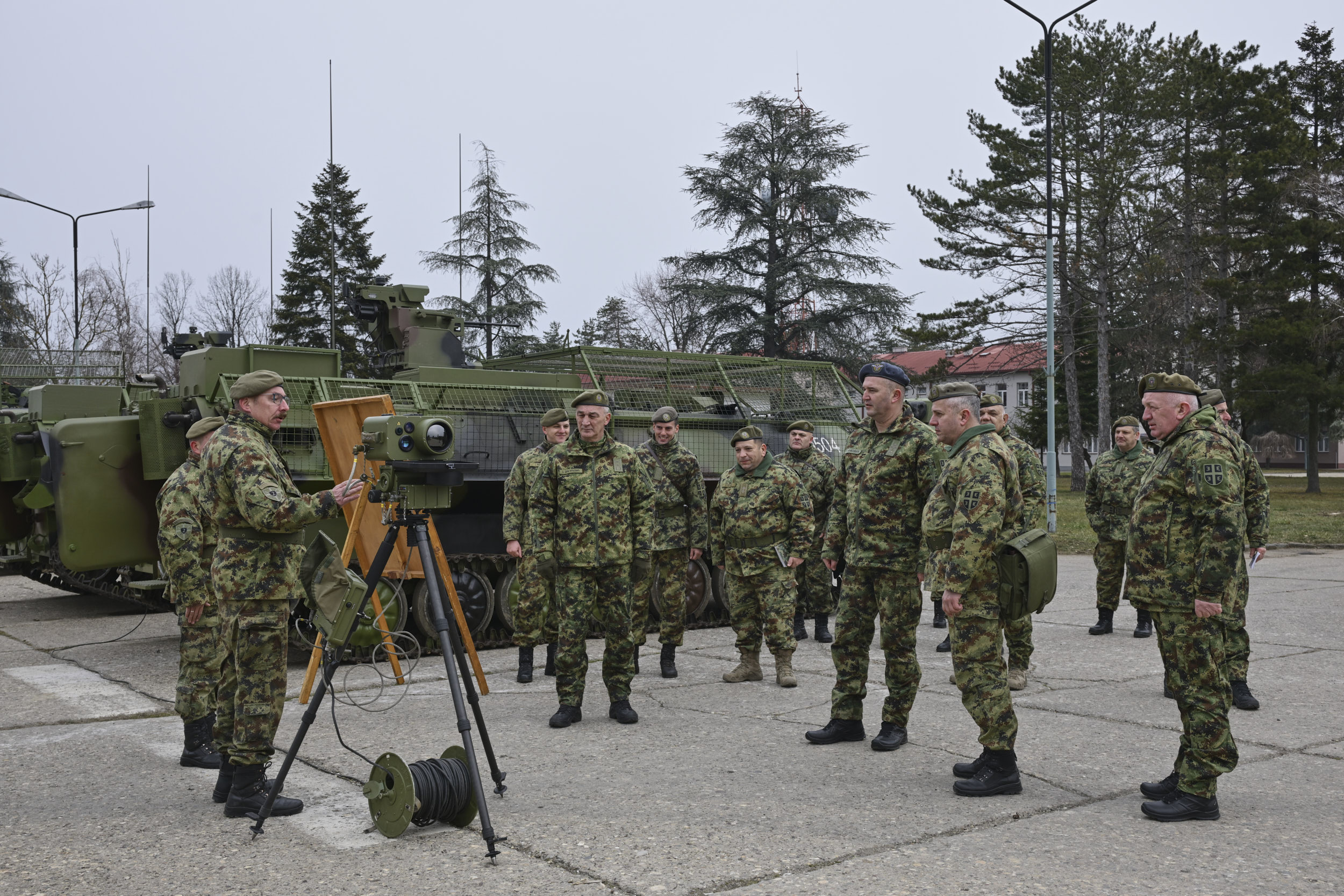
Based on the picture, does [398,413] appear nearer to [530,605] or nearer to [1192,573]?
[530,605]

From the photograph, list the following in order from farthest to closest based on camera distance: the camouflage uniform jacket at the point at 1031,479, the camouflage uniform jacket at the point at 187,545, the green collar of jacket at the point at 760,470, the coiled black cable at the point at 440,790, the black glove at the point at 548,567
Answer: the green collar of jacket at the point at 760,470
the camouflage uniform jacket at the point at 1031,479
the black glove at the point at 548,567
the camouflage uniform jacket at the point at 187,545
the coiled black cable at the point at 440,790

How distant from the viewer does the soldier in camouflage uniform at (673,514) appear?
28.9ft

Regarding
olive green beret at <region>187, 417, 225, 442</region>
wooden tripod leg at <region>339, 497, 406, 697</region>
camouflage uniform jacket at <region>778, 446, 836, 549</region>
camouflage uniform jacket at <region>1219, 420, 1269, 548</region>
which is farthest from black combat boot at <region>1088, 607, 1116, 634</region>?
olive green beret at <region>187, 417, 225, 442</region>

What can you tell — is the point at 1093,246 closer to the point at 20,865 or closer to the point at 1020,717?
the point at 1020,717

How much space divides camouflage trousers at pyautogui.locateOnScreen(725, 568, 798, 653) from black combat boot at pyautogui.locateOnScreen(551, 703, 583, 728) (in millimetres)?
1578

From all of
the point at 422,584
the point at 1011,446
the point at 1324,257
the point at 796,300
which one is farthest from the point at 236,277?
the point at 1011,446

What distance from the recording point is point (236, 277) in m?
46.8

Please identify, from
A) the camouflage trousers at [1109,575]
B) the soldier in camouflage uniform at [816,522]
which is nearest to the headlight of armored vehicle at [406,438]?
the soldier in camouflage uniform at [816,522]

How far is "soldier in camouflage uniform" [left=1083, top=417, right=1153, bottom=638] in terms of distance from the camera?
962 cm

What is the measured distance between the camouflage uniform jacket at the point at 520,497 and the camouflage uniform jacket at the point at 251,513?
339 cm

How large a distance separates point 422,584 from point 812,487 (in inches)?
133

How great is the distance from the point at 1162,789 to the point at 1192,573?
0.91 meters

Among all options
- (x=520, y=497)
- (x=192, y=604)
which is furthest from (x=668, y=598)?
(x=192, y=604)

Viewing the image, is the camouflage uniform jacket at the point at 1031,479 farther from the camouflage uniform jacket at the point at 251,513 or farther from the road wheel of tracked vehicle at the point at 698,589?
the camouflage uniform jacket at the point at 251,513
